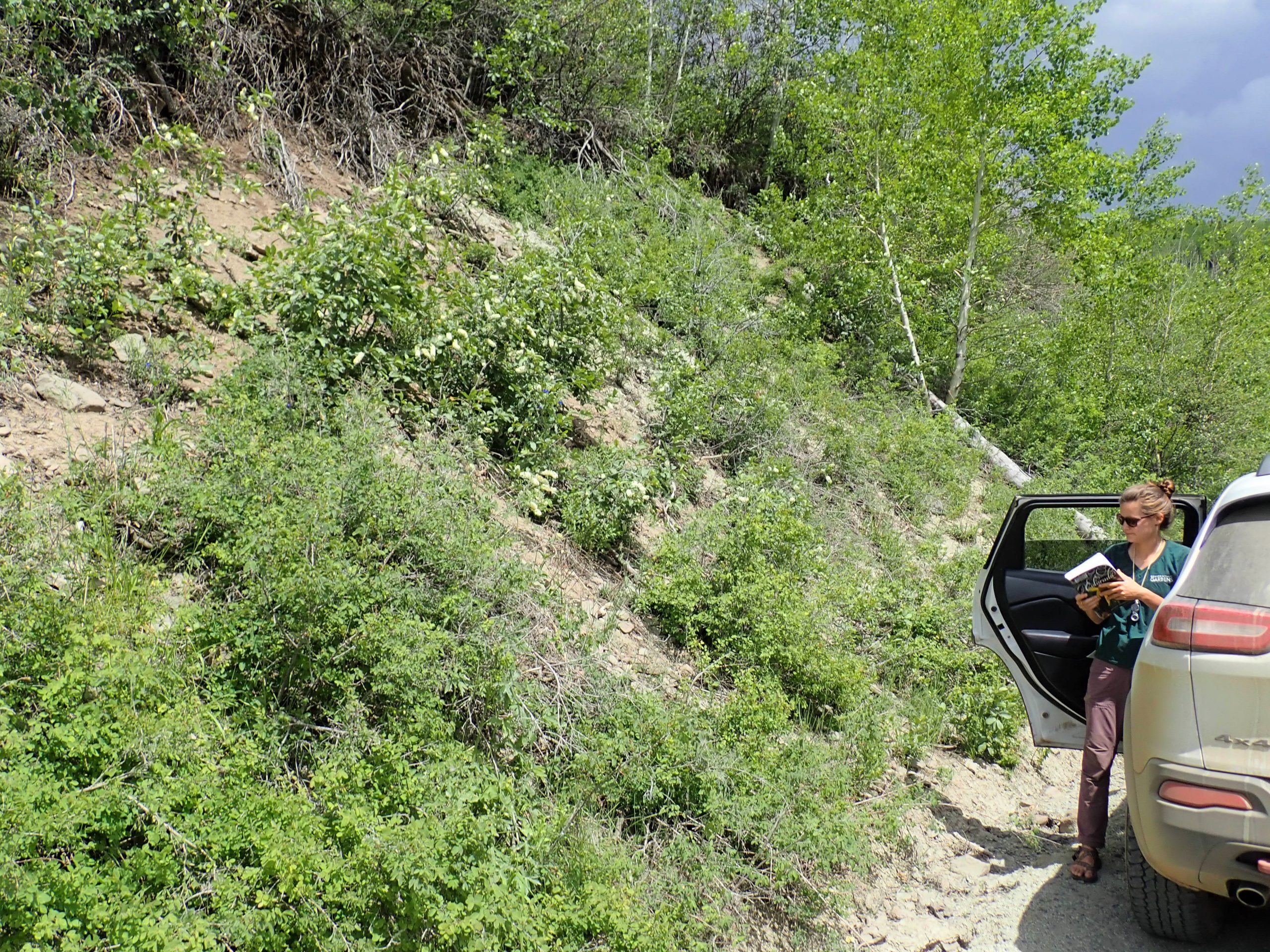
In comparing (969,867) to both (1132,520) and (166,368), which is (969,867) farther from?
(166,368)

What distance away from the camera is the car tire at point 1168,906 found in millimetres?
3512

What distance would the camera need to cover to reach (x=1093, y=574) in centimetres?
405

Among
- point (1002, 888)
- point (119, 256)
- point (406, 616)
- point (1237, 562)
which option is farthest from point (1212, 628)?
point (119, 256)

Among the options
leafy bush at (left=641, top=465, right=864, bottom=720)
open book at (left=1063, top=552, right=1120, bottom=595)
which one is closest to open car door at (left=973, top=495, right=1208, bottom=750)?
open book at (left=1063, top=552, right=1120, bottom=595)

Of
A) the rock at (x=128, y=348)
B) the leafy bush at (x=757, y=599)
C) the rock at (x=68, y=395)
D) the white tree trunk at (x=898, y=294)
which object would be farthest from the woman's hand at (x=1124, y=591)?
the white tree trunk at (x=898, y=294)

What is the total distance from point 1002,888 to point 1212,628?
6.65 ft

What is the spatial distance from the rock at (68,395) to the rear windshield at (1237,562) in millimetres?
5467

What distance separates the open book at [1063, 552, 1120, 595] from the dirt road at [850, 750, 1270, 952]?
1440mm

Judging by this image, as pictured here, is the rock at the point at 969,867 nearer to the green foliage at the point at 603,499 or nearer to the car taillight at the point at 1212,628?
the car taillight at the point at 1212,628

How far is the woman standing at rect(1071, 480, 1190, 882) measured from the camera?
161 inches

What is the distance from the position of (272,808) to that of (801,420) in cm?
778

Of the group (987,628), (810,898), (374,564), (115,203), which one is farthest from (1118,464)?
(115,203)

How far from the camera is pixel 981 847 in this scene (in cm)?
476

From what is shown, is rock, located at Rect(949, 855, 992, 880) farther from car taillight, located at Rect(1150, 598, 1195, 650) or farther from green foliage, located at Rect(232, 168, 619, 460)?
green foliage, located at Rect(232, 168, 619, 460)
